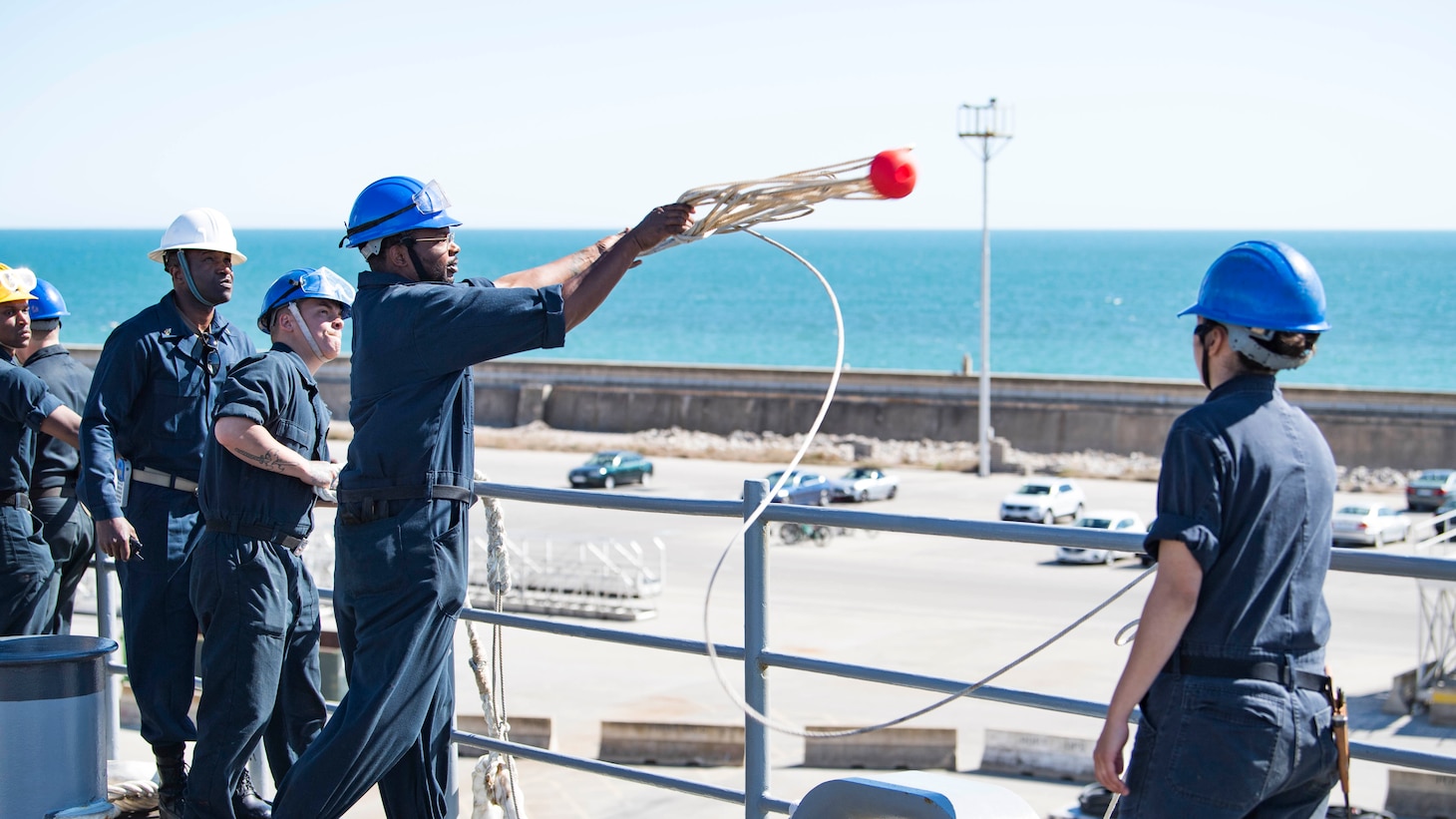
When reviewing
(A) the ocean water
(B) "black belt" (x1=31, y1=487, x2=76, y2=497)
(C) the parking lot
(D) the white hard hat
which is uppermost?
(A) the ocean water

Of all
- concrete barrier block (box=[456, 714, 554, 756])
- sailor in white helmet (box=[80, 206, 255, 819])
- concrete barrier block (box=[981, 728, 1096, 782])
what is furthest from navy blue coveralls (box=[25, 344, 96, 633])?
concrete barrier block (box=[981, 728, 1096, 782])

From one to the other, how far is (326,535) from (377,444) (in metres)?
25.7

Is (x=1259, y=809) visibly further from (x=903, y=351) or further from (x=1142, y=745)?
(x=903, y=351)

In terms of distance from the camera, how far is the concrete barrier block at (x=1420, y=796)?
47.0 feet

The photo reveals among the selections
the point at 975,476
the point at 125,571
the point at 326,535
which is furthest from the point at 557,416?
the point at 125,571

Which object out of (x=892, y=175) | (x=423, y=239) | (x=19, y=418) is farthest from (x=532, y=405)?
(x=892, y=175)

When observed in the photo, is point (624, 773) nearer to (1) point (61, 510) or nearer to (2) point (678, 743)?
(1) point (61, 510)

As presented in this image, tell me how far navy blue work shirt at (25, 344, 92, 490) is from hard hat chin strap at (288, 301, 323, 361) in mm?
1688

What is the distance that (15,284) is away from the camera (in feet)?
19.2

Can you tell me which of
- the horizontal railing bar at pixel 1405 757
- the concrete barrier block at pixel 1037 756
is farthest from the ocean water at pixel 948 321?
the horizontal railing bar at pixel 1405 757

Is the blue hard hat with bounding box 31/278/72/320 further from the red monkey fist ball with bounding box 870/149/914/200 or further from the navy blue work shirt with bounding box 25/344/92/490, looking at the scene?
the red monkey fist ball with bounding box 870/149/914/200

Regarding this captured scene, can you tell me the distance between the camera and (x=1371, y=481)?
39.8 meters

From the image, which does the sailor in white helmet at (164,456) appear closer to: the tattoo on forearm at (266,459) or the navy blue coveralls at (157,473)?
the navy blue coveralls at (157,473)

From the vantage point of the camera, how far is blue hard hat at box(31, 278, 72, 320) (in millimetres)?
6141
